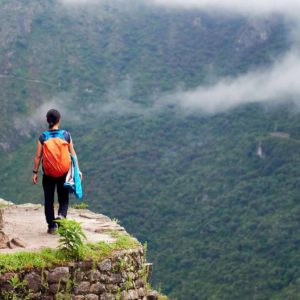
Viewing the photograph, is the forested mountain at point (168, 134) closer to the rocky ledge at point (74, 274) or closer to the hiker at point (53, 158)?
the rocky ledge at point (74, 274)

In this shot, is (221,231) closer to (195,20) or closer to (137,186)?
(137,186)

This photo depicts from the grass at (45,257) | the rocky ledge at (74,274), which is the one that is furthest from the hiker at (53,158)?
the grass at (45,257)

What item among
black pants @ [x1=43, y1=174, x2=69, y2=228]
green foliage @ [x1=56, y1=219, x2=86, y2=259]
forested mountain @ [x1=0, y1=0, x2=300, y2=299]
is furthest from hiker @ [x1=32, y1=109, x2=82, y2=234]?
forested mountain @ [x1=0, y1=0, x2=300, y2=299]

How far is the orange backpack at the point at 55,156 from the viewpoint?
8516 mm

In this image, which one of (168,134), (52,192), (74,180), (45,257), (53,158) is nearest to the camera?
(45,257)

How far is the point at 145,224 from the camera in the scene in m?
84.3

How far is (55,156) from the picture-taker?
27.9ft

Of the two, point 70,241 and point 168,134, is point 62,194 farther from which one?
point 168,134

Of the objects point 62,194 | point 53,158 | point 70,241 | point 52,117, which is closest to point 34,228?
point 62,194

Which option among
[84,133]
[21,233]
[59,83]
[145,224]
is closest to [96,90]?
[59,83]

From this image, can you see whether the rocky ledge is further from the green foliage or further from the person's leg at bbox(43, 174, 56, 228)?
the person's leg at bbox(43, 174, 56, 228)

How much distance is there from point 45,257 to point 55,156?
149 cm

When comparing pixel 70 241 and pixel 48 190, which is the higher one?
pixel 48 190

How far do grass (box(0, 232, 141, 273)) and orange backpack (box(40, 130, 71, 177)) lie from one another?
1044 mm
